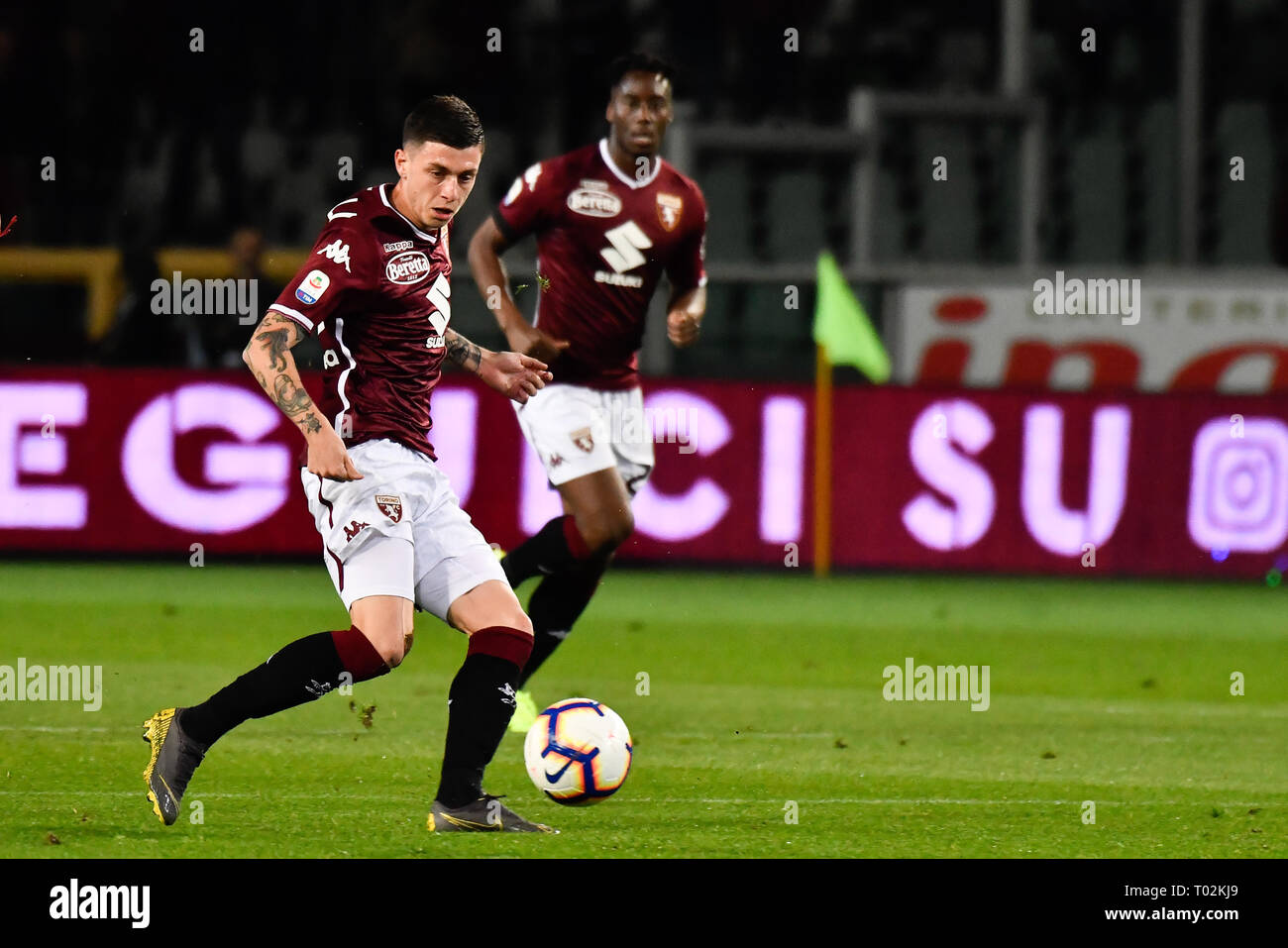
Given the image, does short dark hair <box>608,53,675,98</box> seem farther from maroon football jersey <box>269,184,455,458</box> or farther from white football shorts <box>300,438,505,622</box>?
white football shorts <box>300,438,505,622</box>

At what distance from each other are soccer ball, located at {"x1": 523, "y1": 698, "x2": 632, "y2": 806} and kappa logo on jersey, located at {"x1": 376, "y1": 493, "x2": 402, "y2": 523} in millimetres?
818

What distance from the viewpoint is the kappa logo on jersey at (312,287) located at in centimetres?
539

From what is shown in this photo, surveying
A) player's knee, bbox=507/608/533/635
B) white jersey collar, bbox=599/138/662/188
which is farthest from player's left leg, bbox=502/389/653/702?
player's knee, bbox=507/608/533/635

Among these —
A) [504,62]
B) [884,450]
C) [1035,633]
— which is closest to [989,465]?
[884,450]

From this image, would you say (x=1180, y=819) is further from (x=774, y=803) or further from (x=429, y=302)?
(x=429, y=302)

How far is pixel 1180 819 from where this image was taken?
622 centimetres

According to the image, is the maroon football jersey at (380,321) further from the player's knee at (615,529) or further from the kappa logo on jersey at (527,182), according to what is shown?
the kappa logo on jersey at (527,182)

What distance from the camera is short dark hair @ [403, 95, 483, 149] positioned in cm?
551

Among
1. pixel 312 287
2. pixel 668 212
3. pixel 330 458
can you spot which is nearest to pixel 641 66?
pixel 668 212

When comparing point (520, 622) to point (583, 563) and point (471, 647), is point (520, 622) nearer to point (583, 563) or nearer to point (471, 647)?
point (471, 647)

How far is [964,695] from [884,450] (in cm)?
432

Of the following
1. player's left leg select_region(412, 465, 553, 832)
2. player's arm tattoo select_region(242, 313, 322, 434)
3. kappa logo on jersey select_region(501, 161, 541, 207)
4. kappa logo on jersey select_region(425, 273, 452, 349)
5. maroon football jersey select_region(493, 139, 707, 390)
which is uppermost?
kappa logo on jersey select_region(501, 161, 541, 207)

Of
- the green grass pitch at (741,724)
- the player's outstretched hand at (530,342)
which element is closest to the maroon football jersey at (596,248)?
the player's outstretched hand at (530,342)

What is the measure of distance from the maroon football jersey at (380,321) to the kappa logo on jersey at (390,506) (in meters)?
0.18
